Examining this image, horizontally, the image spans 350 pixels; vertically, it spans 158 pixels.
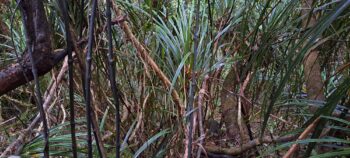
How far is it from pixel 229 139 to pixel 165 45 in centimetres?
40

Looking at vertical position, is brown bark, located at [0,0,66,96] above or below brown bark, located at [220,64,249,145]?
above

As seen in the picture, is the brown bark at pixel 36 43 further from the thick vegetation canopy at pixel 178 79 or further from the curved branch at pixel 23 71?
the thick vegetation canopy at pixel 178 79

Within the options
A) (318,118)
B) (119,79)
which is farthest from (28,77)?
(119,79)

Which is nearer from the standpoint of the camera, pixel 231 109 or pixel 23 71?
pixel 23 71

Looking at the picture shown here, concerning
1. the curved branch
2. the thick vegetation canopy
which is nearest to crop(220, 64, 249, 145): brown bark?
the thick vegetation canopy

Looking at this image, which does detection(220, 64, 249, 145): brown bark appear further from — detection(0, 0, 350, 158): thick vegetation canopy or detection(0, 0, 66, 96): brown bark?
detection(0, 0, 66, 96): brown bark

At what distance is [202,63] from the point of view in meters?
1.15

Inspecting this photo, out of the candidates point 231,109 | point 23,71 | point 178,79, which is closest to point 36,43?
point 23,71

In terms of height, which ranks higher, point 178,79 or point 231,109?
point 178,79

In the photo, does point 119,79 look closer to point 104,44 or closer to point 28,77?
point 104,44

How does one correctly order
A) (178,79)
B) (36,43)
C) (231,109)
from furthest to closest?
1. (231,109)
2. (178,79)
3. (36,43)

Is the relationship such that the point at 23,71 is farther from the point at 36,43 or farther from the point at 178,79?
the point at 178,79

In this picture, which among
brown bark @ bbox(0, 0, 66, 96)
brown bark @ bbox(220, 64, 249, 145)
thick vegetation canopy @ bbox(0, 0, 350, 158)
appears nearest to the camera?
brown bark @ bbox(0, 0, 66, 96)

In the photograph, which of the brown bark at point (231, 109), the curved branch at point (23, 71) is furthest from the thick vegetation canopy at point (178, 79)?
the curved branch at point (23, 71)
